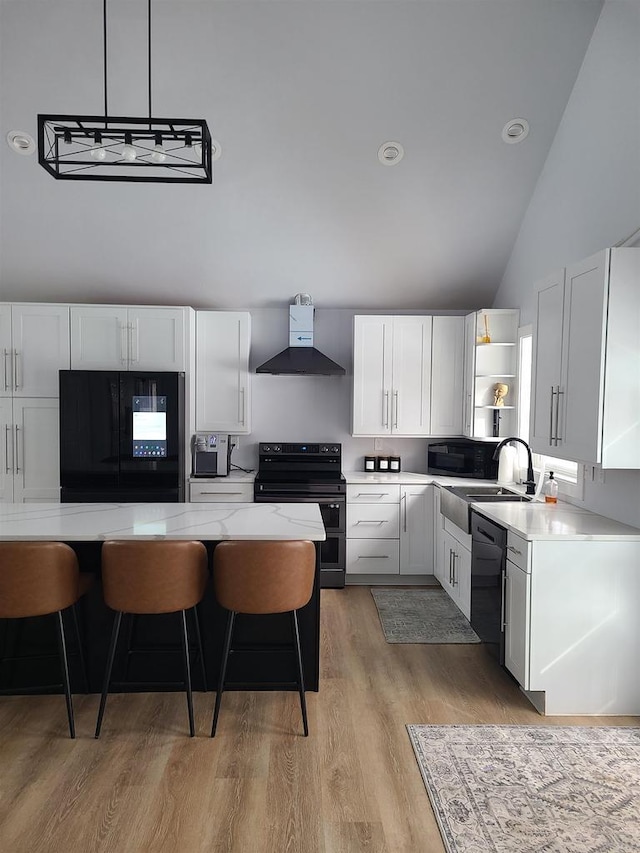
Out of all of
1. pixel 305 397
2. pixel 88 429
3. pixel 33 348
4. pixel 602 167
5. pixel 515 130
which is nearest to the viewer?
pixel 602 167

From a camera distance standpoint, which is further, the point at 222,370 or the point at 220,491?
the point at 222,370

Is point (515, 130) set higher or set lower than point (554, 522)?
higher

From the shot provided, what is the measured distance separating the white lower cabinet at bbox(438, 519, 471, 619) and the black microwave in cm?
72

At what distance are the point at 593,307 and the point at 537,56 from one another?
5.73 feet

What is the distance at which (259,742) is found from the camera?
2.67 meters

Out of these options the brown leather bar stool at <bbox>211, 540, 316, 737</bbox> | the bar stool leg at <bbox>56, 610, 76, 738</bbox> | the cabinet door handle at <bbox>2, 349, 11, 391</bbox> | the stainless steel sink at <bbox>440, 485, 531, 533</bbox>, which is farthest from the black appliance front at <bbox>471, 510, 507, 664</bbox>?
the cabinet door handle at <bbox>2, 349, 11, 391</bbox>

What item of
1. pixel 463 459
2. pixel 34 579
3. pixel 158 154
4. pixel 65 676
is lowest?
pixel 65 676

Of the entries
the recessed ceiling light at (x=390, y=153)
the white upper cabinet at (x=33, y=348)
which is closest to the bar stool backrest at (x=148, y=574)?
the white upper cabinet at (x=33, y=348)

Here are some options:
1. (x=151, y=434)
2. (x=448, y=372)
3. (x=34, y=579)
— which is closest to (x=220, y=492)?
(x=151, y=434)

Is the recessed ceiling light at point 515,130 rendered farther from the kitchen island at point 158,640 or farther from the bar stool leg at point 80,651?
the bar stool leg at point 80,651

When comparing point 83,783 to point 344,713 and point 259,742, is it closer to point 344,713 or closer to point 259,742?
point 259,742

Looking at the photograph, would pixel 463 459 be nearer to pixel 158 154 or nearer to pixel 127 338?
pixel 127 338

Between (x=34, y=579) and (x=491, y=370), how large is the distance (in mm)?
3714

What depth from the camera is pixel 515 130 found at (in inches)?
155
